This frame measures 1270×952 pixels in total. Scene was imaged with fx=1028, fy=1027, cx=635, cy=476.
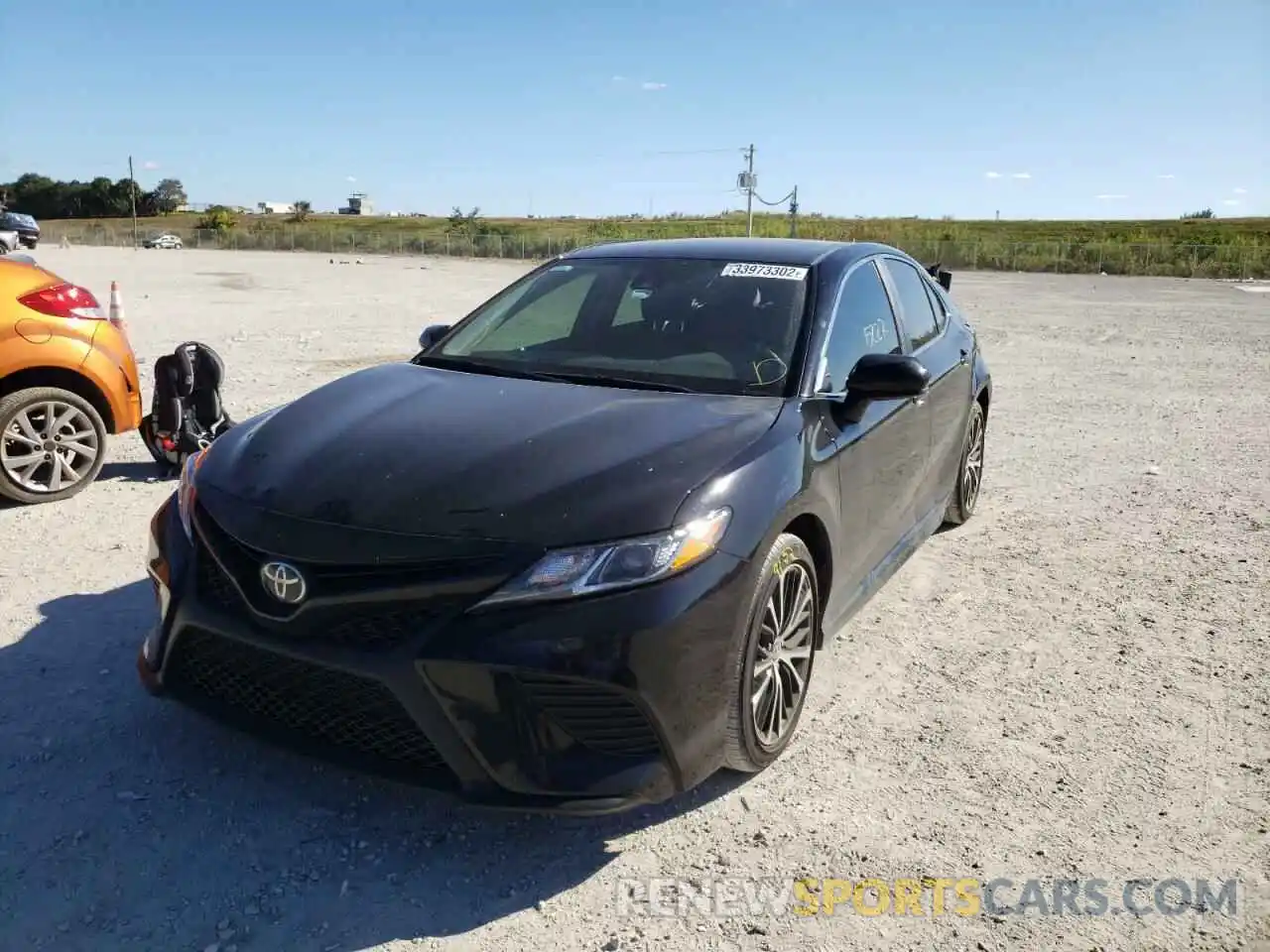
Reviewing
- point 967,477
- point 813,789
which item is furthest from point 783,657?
point 967,477

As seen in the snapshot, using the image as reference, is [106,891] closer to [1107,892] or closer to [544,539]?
[544,539]

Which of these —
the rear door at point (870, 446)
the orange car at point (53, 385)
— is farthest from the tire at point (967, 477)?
the orange car at point (53, 385)

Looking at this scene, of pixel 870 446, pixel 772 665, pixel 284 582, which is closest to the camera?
pixel 284 582

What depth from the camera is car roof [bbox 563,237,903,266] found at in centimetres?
426

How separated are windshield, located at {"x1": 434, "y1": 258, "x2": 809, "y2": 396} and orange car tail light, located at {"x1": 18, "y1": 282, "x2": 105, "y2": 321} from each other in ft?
9.37

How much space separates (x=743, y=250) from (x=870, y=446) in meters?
1.12

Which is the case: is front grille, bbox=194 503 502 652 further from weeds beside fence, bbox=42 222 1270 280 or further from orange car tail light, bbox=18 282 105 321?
weeds beside fence, bbox=42 222 1270 280

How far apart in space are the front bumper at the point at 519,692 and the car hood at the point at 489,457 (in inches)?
9.3

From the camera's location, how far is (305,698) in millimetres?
2633

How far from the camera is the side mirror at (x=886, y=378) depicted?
3.51 metres

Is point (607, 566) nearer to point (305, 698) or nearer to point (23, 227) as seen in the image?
point (305, 698)

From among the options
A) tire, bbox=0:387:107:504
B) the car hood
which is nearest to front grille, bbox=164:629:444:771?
the car hood

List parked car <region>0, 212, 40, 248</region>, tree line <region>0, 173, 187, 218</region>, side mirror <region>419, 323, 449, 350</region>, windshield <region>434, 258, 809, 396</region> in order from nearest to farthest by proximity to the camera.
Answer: windshield <region>434, 258, 809, 396</region>, side mirror <region>419, 323, 449, 350</region>, parked car <region>0, 212, 40, 248</region>, tree line <region>0, 173, 187, 218</region>

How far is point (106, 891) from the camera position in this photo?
2584 millimetres
